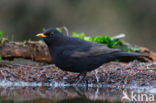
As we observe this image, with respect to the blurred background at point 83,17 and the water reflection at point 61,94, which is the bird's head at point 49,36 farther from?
the blurred background at point 83,17

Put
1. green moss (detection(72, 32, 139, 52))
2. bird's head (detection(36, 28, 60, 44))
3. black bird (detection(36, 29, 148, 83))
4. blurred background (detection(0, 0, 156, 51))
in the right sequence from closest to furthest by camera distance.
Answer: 1. black bird (detection(36, 29, 148, 83))
2. bird's head (detection(36, 28, 60, 44))
3. green moss (detection(72, 32, 139, 52))
4. blurred background (detection(0, 0, 156, 51))

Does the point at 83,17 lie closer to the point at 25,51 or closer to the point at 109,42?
the point at 109,42

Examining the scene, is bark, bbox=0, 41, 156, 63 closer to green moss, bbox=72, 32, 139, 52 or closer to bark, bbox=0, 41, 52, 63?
bark, bbox=0, 41, 52, 63

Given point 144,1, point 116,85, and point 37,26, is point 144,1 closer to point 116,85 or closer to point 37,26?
point 37,26

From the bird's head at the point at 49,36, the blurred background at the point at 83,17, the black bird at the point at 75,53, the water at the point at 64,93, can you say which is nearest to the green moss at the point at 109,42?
the black bird at the point at 75,53

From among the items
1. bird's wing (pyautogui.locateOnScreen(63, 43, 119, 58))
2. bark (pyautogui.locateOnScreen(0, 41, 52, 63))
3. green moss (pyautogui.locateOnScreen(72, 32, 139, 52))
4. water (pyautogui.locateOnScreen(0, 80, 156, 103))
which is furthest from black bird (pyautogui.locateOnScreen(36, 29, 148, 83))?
green moss (pyautogui.locateOnScreen(72, 32, 139, 52))

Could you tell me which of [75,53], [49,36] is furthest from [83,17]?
[75,53]

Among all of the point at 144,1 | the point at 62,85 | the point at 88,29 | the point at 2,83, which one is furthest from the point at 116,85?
the point at 144,1
